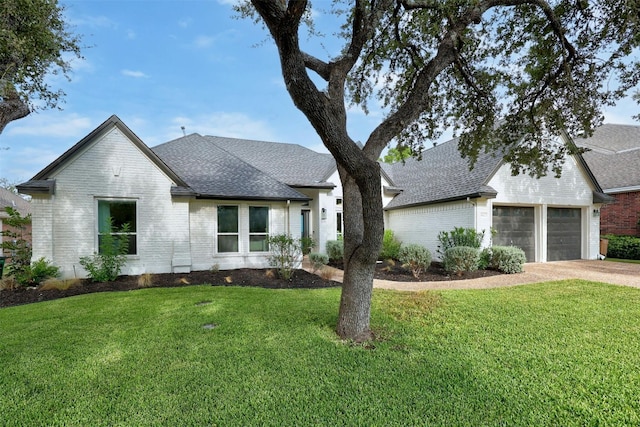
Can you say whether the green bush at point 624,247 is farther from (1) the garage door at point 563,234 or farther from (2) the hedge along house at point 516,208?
(1) the garage door at point 563,234

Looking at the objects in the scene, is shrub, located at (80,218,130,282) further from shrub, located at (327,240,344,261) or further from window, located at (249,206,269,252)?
shrub, located at (327,240,344,261)

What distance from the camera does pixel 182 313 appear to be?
5875 millimetres

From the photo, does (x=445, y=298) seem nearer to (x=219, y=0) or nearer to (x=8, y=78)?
(x=219, y=0)

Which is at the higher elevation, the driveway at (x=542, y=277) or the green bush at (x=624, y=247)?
the green bush at (x=624, y=247)

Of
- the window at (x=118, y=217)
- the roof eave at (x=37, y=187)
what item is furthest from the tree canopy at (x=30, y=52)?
the window at (x=118, y=217)

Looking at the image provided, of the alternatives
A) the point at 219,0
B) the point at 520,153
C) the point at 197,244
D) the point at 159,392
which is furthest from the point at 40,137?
the point at 520,153

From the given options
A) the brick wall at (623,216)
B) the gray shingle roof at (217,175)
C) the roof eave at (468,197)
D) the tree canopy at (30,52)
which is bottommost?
the brick wall at (623,216)

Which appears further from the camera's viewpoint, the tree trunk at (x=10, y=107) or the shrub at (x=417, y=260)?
the shrub at (x=417, y=260)

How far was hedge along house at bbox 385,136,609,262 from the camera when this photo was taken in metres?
12.2

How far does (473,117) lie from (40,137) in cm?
1996

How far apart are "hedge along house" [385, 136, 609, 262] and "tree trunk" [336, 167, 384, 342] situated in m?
8.95

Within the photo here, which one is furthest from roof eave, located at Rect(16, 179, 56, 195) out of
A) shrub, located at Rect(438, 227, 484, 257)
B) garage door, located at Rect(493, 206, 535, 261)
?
garage door, located at Rect(493, 206, 535, 261)

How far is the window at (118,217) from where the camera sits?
9.77 metres

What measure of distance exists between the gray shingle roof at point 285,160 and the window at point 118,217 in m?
6.54
